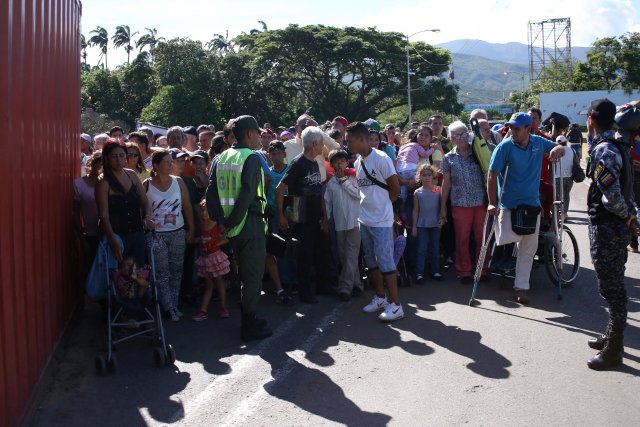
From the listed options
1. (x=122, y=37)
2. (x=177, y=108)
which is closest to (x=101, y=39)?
Answer: (x=122, y=37)

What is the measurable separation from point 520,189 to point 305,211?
2.37 m

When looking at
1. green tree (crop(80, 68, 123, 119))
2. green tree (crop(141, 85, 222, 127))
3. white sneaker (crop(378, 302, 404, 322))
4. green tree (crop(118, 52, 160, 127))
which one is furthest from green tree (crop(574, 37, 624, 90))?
white sneaker (crop(378, 302, 404, 322))

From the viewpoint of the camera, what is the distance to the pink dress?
23.5ft

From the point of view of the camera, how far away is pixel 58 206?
6.18m

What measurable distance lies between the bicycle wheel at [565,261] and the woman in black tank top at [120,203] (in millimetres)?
4499

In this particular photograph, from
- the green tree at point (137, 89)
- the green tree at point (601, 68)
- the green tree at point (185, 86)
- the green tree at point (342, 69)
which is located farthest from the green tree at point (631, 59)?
the green tree at point (137, 89)

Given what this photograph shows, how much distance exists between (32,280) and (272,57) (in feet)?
183

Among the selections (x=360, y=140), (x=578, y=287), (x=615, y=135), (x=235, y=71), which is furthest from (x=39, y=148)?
(x=235, y=71)

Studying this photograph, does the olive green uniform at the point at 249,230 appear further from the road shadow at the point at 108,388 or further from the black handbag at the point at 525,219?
the black handbag at the point at 525,219

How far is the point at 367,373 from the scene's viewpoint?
5.44 metres

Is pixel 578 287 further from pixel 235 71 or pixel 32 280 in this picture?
pixel 235 71

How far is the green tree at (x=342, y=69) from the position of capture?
195ft

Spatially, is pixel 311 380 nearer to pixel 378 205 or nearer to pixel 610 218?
pixel 378 205

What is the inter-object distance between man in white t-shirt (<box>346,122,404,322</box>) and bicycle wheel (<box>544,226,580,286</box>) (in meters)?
2.03
